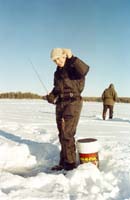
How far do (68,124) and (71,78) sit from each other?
0.68m

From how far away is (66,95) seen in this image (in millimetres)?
5832

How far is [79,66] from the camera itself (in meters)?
5.54

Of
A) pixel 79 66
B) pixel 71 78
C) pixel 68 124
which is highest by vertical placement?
pixel 79 66

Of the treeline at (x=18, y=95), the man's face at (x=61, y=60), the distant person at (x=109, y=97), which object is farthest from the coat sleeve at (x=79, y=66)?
the treeline at (x=18, y=95)

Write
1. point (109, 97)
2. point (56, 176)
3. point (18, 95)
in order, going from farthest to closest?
point (18, 95)
point (109, 97)
point (56, 176)

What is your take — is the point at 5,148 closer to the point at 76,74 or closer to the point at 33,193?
the point at 76,74

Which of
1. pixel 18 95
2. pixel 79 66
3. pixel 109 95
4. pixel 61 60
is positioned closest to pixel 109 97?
pixel 109 95

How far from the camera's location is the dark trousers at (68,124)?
580 centimetres

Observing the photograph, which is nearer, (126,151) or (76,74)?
(76,74)

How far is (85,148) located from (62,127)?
1.52ft

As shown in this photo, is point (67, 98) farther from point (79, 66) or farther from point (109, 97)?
point (109, 97)


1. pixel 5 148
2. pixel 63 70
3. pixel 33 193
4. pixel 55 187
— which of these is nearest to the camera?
pixel 33 193

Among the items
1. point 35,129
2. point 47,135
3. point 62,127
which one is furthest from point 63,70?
point 35,129

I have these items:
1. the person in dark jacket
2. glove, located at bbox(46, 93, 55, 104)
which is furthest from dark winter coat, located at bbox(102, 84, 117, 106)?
the person in dark jacket
